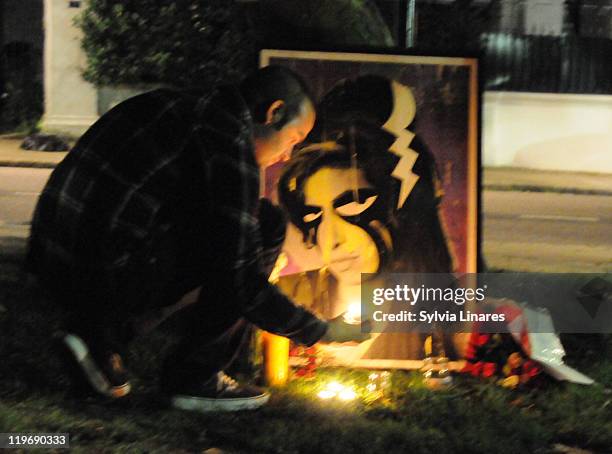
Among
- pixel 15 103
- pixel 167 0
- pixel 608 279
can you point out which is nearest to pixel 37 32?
pixel 15 103

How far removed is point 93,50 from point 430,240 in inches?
475

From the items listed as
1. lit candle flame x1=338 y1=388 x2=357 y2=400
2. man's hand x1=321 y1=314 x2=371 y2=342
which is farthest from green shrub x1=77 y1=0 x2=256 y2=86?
lit candle flame x1=338 y1=388 x2=357 y2=400

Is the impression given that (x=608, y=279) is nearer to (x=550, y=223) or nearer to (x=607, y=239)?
(x=607, y=239)

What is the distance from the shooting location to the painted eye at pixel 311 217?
198 inches

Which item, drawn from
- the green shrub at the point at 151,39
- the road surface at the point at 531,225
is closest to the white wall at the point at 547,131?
the road surface at the point at 531,225

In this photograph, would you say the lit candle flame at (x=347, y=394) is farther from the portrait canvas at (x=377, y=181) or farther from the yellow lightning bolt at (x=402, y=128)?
the yellow lightning bolt at (x=402, y=128)

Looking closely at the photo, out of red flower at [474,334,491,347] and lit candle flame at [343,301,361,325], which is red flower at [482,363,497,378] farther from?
lit candle flame at [343,301,361,325]

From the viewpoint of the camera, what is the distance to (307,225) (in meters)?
5.04

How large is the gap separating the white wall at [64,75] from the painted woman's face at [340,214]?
11.6m

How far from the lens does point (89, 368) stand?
14.2 feet

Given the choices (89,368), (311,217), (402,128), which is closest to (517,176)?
(402,128)

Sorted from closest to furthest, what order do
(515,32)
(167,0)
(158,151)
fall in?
(158,151)
(167,0)
(515,32)

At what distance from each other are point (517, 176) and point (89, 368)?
13616 millimetres

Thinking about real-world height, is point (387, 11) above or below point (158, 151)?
above
